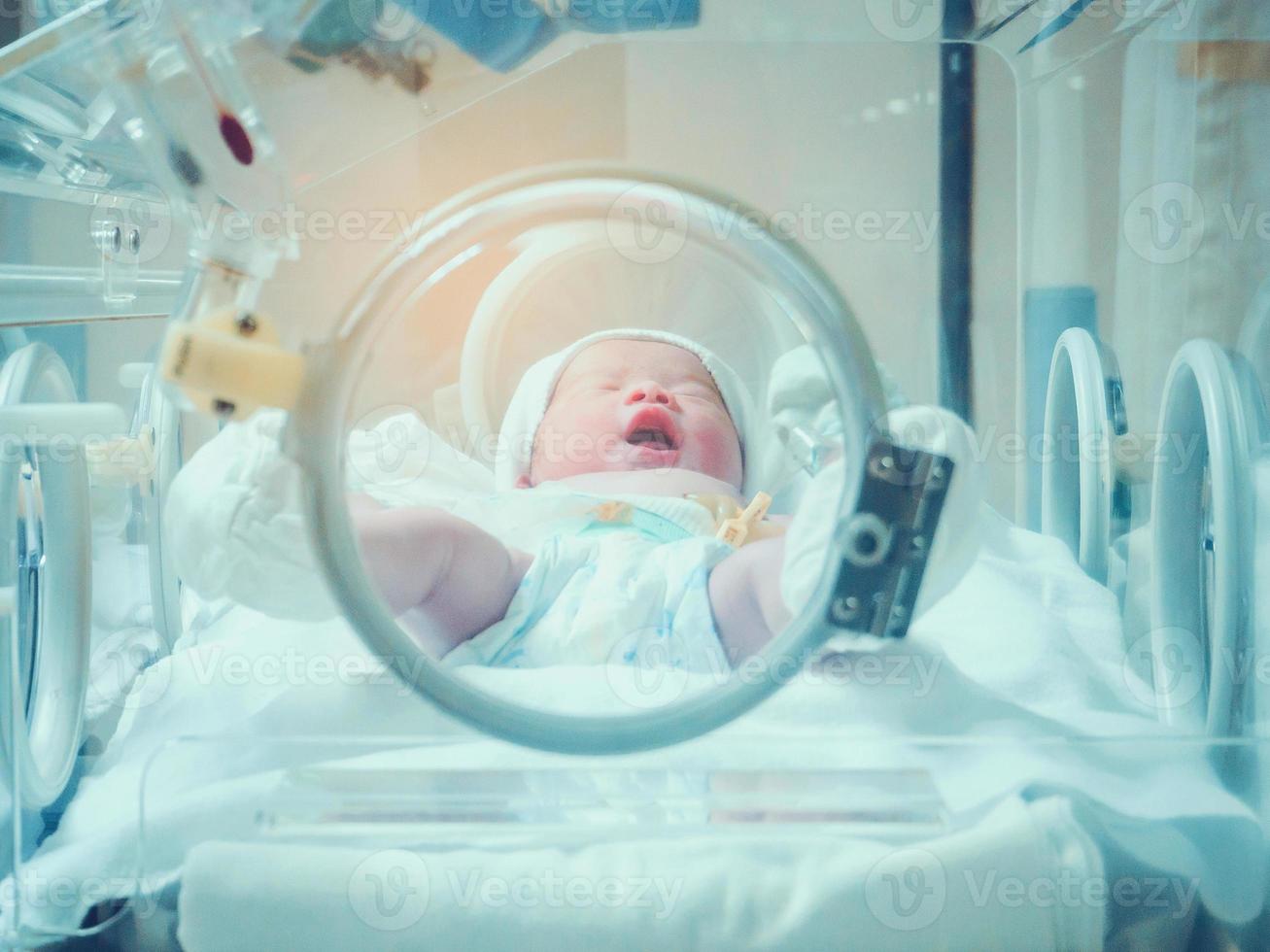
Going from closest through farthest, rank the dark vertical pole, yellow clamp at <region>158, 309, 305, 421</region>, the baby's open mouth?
yellow clamp at <region>158, 309, 305, 421</region>
the dark vertical pole
the baby's open mouth

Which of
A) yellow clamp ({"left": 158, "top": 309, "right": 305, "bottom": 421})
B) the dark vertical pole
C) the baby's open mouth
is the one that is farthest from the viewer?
the baby's open mouth

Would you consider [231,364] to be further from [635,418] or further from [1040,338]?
[1040,338]

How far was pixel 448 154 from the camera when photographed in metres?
0.68

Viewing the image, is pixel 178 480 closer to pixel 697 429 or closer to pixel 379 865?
pixel 379 865

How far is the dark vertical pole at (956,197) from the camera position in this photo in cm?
76

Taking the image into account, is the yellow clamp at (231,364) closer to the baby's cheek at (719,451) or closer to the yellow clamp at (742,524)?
the yellow clamp at (742,524)

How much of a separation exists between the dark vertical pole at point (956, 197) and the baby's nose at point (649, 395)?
0.26 metres

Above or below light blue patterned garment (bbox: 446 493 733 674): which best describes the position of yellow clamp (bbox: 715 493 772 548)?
above

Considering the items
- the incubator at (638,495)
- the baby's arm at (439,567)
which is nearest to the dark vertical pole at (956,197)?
the incubator at (638,495)

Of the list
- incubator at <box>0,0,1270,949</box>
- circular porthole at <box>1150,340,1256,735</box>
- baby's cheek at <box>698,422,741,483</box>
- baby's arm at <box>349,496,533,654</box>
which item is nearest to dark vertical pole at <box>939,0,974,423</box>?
incubator at <box>0,0,1270,949</box>

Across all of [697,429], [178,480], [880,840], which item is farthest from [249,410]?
[697,429]

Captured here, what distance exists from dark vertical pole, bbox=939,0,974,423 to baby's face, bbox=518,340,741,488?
0.80 ft

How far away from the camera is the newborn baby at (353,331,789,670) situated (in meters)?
0.67

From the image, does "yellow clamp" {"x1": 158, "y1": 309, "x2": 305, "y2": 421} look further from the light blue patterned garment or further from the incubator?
the light blue patterned garment
